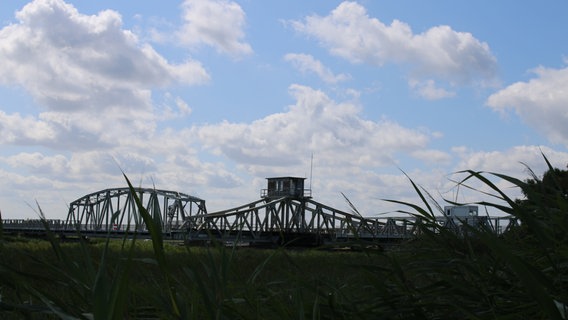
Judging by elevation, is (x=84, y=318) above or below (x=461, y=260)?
below

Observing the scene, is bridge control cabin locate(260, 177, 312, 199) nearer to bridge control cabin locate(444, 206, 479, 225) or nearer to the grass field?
bridge control cabin locate(444, 206, 479, 225)

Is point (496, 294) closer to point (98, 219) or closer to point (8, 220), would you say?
point (98, 219)

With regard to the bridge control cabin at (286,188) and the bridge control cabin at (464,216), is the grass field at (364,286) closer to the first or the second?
the bridge control cabin at (464,216)

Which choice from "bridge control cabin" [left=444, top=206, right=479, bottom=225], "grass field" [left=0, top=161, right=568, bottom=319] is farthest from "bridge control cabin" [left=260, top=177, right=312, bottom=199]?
"grass field" [left=0, top=161, right=568, bottom=319]

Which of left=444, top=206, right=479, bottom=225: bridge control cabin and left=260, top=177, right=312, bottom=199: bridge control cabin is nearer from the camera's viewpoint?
left=444, top=206, right=479, bottom=225: bridge control cabin

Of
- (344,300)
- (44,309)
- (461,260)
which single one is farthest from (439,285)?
(44,309)

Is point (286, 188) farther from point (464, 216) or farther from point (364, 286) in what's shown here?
point (364, 286)

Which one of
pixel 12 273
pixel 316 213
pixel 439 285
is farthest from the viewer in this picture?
pixel 316 213

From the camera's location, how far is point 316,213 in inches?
3206

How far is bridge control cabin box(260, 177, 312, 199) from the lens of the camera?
255 ft

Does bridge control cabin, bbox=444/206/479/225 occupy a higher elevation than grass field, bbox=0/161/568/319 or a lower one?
higher

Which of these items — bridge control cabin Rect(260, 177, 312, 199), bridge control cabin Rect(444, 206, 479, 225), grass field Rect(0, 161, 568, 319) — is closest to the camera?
grass field Rect(0, 161, 568, 319)

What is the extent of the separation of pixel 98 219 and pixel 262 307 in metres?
104

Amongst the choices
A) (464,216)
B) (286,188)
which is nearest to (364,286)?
(464,216)
